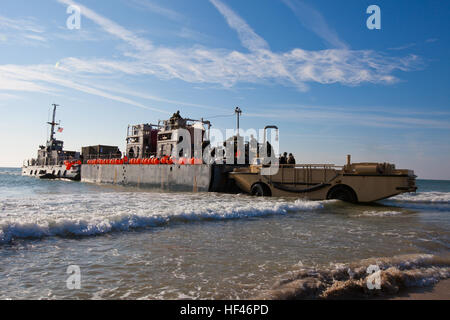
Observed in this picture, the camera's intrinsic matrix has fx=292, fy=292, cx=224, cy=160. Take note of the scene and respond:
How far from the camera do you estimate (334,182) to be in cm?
1850

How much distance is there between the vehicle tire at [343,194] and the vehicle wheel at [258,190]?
475cm

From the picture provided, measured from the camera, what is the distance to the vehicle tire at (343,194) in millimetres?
17928

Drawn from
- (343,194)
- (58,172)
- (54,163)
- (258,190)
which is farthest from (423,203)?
(54,163)

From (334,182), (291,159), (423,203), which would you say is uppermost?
(291,159)

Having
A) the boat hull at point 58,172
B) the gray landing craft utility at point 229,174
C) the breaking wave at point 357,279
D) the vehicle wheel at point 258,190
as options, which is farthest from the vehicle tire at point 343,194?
the boat hull at point 58,172

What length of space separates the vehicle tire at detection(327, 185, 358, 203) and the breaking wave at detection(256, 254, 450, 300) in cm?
1253

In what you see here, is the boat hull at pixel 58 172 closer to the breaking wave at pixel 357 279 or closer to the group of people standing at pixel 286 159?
the group of people standing at pixel 286 159

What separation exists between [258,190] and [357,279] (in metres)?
16.7

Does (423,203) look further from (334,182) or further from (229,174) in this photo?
(229,174)

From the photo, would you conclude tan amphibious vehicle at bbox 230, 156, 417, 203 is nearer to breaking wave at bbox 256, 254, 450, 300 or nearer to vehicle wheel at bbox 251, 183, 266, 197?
vehicle wheel at bbox 251, 183, 266, 197

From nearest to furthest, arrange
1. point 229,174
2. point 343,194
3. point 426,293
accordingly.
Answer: point 426,293
point 343,194
point 229,174
